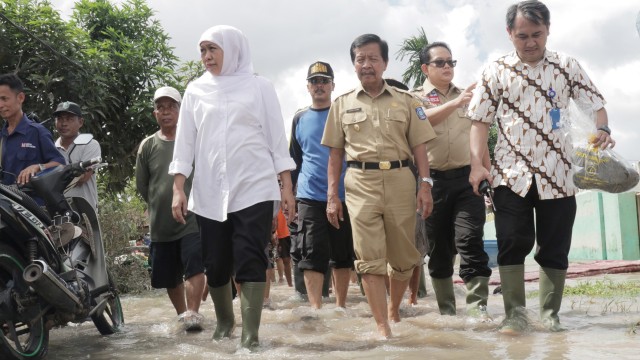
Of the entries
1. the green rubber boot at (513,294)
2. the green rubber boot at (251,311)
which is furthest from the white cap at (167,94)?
the green rubber boot at (513,294)

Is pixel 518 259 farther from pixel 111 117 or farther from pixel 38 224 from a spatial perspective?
pixel 111 117

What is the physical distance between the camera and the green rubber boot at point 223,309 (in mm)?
4918

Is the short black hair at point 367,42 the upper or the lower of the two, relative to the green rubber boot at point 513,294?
upper

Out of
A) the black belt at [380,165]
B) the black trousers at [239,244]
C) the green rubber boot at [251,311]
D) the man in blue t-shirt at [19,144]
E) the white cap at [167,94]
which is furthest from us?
the white cap at [167,94]

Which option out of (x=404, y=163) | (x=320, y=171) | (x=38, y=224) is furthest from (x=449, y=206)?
(x=38, y=224)

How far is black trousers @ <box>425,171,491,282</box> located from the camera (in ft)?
18.2

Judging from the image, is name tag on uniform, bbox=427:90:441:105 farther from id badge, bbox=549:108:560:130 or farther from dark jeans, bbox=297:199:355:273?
id badge, bbox=549:108:560:130

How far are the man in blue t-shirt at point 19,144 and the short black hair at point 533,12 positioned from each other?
3.21 metres

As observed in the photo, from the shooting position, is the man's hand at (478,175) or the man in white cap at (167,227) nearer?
the man's hand at (478,175)

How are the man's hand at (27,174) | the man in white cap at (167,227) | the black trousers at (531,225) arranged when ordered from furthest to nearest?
the man in white cap at (167,227) → the man's hand at (27,174) → the black trousers at (531,225)

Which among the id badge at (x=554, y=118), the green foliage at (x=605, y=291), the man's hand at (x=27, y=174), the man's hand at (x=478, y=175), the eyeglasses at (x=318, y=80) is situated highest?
the eyeglasses at (x=318, y=80)

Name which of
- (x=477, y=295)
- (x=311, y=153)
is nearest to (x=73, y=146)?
(x=311, y=153)

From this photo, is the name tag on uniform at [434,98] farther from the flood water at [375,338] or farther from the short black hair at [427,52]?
the flood water at [375,338]

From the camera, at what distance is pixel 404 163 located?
5102 mm
